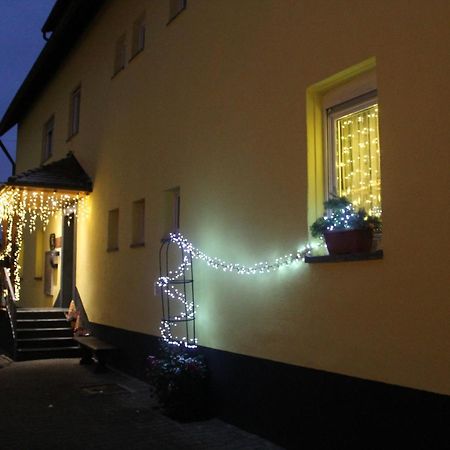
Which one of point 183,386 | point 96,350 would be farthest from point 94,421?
point 96,350

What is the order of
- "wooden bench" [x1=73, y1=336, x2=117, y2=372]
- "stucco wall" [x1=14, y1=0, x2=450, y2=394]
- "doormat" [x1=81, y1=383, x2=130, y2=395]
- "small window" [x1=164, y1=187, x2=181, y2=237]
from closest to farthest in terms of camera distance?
1. "stucco wall" [x1=14, y1=0, x2=450, y2=394]
2. "doormat" [x1=81, y1=383, x2=130, y2=395]
3. "small window" [x1=164, y1=187, x2=181, y2=237]
4. "wooden bench" [x1=73, y1=336, x2=117, y2=372]

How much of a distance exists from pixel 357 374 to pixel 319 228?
1.32 metres

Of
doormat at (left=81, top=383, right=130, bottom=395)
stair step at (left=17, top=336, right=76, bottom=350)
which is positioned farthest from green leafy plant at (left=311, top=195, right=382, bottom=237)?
stair step at (left=17, top=336, right=76, bottom=350)

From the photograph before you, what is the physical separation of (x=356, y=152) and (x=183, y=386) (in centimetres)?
341

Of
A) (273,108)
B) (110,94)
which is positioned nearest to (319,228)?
(273,108)

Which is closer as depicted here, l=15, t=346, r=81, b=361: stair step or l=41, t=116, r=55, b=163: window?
l=15, t=346, r=81, b=361: stair step

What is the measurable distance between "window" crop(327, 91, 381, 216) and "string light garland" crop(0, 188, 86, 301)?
8067 millimetres

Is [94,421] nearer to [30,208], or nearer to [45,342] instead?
[45,342]

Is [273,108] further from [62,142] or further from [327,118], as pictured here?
[62,142]

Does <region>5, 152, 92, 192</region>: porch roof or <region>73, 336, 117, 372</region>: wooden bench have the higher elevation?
<region>5, 152, 92, 192</region>: porch roof

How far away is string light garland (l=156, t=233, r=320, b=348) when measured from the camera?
6.21m

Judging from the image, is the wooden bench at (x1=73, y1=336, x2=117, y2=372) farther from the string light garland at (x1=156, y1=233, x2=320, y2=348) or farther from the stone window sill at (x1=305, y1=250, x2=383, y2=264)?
the stone window sill at (x1=305, y1=250, x2=383, y2=264)

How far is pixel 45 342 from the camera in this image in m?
12.2

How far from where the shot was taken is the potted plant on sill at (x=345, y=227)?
4.98m
